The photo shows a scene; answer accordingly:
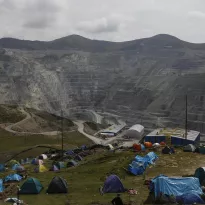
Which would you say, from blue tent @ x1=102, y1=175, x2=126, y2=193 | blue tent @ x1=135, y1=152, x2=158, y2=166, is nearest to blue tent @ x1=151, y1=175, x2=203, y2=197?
blue tent @ x1=102, y1=175, x2=126, y2=193

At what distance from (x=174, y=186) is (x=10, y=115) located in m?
88.4

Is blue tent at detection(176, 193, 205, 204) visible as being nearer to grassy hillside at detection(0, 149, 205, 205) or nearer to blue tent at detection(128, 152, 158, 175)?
grassy hillside at detection(0, 149, 205, 205)

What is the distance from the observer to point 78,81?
194 meters

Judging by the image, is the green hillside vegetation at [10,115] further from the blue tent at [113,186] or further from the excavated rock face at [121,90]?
the blue tent at [113,186]

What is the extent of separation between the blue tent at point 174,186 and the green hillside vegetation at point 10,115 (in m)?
84.4

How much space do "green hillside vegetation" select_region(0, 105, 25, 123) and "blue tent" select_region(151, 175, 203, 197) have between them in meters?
84.4

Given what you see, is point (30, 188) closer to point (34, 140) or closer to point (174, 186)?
point (174, 186)

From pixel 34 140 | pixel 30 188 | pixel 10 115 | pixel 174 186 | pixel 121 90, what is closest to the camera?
pixel 174 186

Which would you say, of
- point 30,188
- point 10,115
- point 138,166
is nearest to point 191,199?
point 138,166

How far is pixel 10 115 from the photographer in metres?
103

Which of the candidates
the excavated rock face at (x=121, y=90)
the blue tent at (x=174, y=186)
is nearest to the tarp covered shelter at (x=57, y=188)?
the blue tent at (x=174, y=186)

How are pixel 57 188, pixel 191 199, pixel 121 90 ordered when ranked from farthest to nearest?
pixel 121 90, pixel 57 188, pixel 191 199

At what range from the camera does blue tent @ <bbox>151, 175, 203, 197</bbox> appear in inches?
814

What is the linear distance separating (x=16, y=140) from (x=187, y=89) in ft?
255
